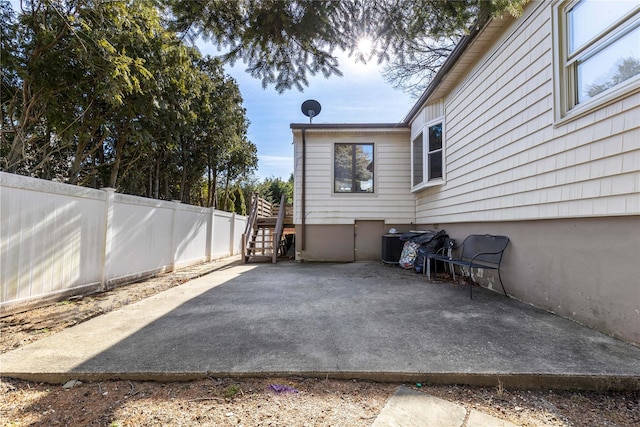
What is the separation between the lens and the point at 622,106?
2627mm

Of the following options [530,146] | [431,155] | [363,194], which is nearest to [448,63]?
[431,155]

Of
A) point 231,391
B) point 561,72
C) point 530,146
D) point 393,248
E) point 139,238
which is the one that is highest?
point 561,72

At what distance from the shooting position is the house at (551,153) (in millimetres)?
2652

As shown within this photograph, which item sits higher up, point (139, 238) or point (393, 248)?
point (139, 238)

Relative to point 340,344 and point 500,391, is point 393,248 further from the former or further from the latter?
point 500,391

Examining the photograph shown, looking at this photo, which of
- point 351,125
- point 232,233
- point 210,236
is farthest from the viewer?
point 232,233

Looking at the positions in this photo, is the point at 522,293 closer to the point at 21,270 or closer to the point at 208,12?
the point at 208,12

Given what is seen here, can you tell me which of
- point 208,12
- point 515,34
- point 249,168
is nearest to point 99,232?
point 208,12

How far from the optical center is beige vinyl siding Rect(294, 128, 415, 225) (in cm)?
829

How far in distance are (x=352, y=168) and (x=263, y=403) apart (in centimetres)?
723

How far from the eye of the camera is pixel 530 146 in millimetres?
3816

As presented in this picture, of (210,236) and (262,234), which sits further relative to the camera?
(262,234)

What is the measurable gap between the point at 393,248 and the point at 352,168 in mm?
2668

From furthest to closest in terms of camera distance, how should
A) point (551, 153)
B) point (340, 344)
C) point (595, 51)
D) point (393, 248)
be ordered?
1. point (393, 248)
2. point (551, 153)
3. point (595, 51)
4. point (340, 344)
